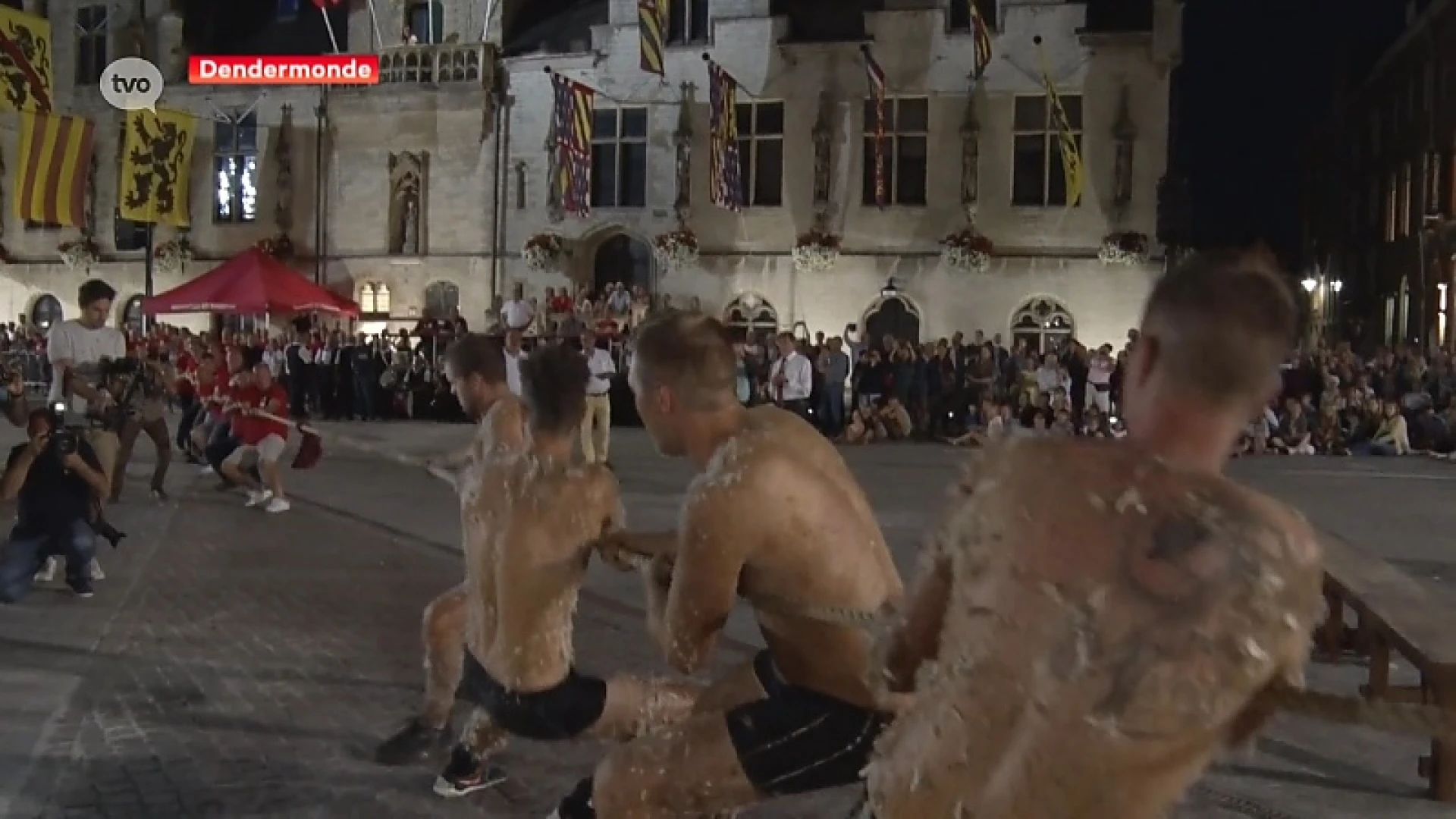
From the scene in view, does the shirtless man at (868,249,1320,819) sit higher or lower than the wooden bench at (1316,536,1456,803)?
higher

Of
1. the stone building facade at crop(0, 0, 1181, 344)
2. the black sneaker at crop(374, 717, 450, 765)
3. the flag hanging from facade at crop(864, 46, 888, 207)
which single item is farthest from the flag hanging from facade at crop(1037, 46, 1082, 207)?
the black sneaker at crop(374, 717, 450, 765)

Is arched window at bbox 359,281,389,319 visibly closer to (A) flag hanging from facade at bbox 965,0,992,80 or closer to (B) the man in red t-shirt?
(A) flag hanging from facade at bbox 965,0,992,80

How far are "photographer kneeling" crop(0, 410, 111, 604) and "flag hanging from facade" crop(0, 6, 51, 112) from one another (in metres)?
10.8

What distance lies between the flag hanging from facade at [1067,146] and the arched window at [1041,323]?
6.48 ft

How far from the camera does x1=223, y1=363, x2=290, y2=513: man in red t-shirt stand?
42.0 feet

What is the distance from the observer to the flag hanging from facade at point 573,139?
86.1 ft

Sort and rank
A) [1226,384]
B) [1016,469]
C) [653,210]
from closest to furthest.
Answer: [1226,384] → [1016,469] → [653,210]

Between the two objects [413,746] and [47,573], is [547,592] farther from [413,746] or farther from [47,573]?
[47,573]

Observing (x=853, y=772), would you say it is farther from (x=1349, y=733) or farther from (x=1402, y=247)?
(x=1402, y=247)

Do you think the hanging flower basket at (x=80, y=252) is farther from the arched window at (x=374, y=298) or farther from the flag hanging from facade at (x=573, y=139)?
the flag hanging from facade at (x=573, y=139)

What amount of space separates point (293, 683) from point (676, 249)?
21.2 meters

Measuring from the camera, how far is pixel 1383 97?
37.4 metres

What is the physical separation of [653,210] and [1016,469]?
86.7 feet

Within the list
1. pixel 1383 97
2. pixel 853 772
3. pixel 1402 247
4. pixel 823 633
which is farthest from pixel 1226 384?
pixel 1383 97
